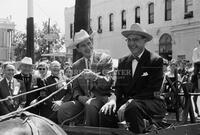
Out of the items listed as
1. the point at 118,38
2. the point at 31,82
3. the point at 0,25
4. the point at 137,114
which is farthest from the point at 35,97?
the point at 0,25

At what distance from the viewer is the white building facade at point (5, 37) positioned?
6228 cm

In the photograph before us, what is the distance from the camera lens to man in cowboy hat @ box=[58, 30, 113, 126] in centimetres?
529

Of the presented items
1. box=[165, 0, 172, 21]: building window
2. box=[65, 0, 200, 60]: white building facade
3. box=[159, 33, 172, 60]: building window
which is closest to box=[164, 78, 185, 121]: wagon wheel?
box=[65, 0, 200, 60]: white building facade

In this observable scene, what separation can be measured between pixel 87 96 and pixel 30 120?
219cm

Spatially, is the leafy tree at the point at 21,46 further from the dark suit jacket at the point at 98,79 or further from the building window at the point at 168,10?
the dark suit jacket at the point at 98,79

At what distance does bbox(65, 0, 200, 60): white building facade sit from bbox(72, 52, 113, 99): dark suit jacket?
21592mm

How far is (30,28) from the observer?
12172 mm

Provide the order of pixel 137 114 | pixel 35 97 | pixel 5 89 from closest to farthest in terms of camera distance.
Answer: pixel 137 114 → pixel 5 89 → pixel 35 97

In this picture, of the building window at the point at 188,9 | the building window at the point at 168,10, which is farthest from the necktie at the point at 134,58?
the building window at the point at 168,10

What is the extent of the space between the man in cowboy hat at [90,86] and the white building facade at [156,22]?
2162 centimetres

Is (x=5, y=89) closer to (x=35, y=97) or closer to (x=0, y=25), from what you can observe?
(x=35, y=97)

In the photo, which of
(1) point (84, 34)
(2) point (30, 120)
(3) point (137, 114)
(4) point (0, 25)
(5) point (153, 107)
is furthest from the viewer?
(4) point (0, 25)

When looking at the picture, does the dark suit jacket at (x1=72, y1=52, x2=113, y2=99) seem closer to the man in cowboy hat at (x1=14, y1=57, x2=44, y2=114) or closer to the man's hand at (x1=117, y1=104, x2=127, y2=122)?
the man's hand at (x1=117, y1=104, x2=127, y2=122)

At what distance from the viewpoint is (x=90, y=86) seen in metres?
5.64
